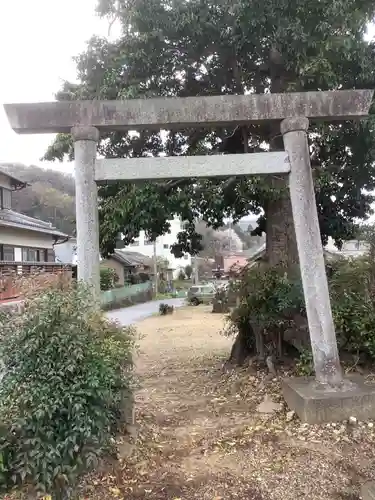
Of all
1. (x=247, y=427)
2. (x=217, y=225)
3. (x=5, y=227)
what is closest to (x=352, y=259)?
(x=247, y=427)

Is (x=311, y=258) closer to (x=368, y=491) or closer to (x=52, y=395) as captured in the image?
(x=368, y=491)

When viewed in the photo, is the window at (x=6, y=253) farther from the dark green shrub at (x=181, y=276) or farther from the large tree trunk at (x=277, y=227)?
the dark green shrub at (x=181, y=276)

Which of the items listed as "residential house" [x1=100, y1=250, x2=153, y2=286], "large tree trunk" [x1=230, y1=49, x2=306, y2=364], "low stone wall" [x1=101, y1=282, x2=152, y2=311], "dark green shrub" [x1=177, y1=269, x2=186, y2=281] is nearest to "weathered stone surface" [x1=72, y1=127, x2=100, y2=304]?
"large tree trunk" [x1=230, y1=49, x2=306, y2=364]

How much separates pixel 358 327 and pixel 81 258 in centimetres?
374

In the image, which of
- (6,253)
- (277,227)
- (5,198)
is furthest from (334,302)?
(5,198)

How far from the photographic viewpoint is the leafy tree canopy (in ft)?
23.2

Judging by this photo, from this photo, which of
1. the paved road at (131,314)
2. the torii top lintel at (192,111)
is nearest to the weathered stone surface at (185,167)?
the torii top lintel at (192,111)

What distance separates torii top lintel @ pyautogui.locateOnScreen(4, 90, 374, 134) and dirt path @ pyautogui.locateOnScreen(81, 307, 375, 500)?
3732 mm

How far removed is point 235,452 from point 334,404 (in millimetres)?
1294

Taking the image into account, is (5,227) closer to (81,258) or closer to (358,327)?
(81,258)

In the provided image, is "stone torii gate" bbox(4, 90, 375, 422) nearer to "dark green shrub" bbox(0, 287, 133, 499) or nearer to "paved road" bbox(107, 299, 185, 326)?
"dark green shrub" bbox(0, 287, 133, 499)

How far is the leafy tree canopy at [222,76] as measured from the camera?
7.07m

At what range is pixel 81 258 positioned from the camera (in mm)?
5520

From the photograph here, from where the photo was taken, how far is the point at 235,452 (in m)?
4.40
